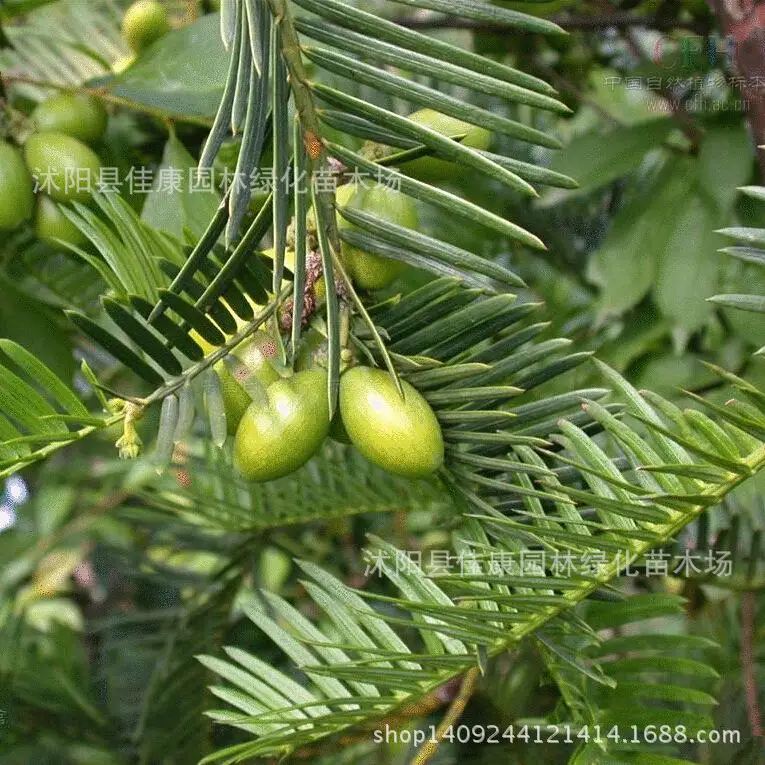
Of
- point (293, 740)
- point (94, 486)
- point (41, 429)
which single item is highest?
point (94, 486)

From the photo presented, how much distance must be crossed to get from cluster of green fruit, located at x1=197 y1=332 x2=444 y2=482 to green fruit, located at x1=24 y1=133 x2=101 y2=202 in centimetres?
19

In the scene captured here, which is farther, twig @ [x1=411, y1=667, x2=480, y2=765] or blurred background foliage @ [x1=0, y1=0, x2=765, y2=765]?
blurred background foliage @ [x1=0, y1=0, x2=765, y2=765]

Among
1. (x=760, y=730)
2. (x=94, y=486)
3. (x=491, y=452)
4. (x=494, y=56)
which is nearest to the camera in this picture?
(x=491, y=452)

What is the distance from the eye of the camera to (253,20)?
0.32 m

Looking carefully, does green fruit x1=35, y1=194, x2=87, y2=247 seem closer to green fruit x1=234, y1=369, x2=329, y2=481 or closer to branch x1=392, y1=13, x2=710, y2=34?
green fruit x1=234, y1=369, x2=329, y2=481

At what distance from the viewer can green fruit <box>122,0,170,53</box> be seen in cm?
67

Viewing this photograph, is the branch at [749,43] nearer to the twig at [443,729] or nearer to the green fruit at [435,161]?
the green fruit at [435,161]

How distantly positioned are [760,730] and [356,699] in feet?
1.20

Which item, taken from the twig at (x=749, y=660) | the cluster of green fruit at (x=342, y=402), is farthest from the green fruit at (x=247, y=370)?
the twig at (x=749, y=660)

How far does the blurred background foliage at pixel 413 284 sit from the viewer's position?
617 mm

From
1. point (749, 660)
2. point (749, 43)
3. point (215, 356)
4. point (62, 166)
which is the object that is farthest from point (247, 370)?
point (749, 660)

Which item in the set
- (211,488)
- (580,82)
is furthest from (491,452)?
(580,82)

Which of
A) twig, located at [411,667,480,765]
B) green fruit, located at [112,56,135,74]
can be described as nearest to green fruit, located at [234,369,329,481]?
twig, located at [411,667,480,765]

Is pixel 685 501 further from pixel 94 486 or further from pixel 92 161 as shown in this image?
pixel 94 486
